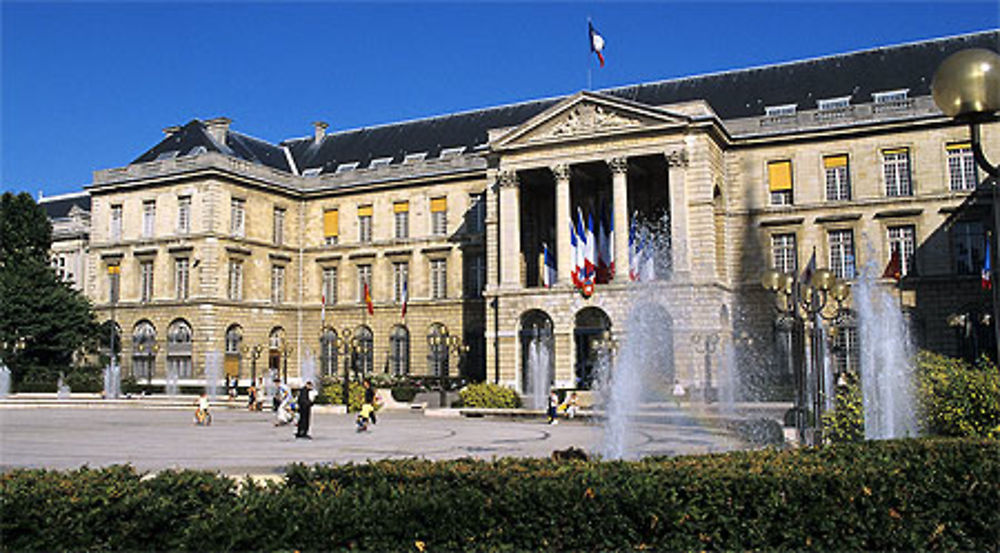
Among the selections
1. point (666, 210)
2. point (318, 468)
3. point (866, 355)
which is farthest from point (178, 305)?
point (318, 468)

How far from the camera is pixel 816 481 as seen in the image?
7504 millimetres

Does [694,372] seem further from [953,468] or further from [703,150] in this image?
[953,468]

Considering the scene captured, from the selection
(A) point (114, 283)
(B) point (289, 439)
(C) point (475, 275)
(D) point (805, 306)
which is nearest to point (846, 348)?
(C) point (475, 275)

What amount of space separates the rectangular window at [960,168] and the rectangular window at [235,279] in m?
37.4

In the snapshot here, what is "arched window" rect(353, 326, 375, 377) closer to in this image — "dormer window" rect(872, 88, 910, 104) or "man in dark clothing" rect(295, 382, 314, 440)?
"man in dark clothing" rect(295, 382, 314, 440)

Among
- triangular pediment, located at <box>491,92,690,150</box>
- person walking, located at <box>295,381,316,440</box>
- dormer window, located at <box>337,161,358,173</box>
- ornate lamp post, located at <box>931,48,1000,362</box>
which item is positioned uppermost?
dormer window, located at <box>337,161,358,173</box>

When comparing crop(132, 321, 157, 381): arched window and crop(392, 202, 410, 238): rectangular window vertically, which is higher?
crop(392, 202, 410, 238): rectangular window

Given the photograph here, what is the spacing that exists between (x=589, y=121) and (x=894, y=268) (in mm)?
15741

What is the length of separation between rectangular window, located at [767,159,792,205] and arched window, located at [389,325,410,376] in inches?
884

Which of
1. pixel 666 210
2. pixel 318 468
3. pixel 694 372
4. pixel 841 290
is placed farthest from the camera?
pixel 666 210

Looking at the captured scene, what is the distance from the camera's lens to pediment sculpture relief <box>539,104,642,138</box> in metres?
40.8

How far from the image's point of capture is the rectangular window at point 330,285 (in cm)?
5409

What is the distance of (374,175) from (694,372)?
79.3 feet

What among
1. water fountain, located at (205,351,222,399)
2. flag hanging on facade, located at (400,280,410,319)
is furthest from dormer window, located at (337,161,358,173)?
water fountain, located at (205,351,222,399)
